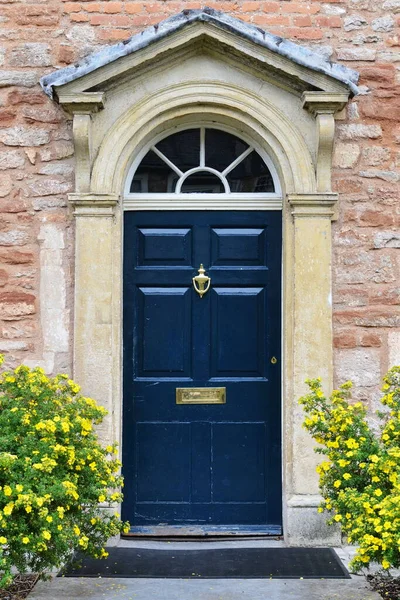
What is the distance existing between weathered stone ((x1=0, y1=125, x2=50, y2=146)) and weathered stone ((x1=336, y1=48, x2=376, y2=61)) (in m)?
2.25

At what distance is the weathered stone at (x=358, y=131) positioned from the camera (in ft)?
20.1

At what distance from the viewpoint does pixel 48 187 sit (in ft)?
20.1

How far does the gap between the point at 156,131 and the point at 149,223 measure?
692 millimetres

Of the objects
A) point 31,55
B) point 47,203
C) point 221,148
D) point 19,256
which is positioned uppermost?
point 31,55

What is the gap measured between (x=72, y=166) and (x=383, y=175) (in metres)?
2.29

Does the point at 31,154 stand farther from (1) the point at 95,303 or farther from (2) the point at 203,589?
(2) the point at 203,589

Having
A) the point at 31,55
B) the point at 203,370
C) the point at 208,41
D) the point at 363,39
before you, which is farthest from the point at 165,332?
the point at 363,39

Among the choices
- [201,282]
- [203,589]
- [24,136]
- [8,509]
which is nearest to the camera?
[8,509]

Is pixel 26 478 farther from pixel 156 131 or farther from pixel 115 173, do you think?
pixel 156 131

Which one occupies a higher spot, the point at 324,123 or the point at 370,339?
the point at 324,123

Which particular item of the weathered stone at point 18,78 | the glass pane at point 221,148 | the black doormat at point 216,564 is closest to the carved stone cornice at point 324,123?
the glass pane at point 221,148

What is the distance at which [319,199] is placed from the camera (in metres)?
6.02

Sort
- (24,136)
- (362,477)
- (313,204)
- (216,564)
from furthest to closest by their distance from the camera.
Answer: (24,136), (313,204), (216,564), (362,477)

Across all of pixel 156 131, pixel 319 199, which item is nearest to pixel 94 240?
pixel 156 131
